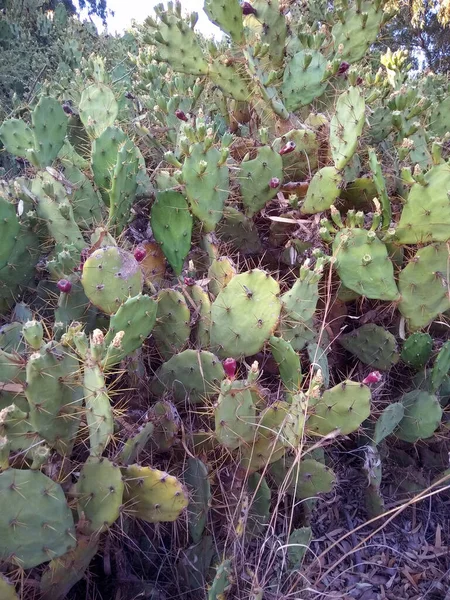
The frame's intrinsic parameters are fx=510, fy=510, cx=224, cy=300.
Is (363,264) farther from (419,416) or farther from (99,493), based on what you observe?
(99,493)

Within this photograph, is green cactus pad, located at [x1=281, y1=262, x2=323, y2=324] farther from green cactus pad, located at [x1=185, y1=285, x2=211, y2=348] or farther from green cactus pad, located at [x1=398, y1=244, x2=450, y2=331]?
green cactus pad, located at [x1=398, y1=244, x2=450, y2=331]

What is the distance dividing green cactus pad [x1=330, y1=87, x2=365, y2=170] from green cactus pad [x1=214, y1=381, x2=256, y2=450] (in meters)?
1.21

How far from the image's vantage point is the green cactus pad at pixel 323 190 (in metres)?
2.26

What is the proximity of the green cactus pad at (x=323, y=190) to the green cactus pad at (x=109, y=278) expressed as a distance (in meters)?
0.96

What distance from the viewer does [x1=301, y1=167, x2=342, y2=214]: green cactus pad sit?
226 centimetres

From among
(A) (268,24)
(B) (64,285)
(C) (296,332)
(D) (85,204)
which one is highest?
(A) (268,24)

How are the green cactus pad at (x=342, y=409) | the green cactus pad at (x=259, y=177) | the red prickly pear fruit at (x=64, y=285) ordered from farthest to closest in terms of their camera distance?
1. the green cactus pad at (x=259, y=177)
2. the red prickly pear fruit at (x=64, y=285)
3. the green cactus pad at (x=342, y=409)

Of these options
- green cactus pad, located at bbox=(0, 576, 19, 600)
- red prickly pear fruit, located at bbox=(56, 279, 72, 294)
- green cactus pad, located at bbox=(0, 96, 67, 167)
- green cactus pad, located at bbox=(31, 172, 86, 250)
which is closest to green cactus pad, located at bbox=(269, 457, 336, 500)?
green cactus pad, located at bbox=(0, 576, 19, 600)

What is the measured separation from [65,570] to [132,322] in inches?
27.9

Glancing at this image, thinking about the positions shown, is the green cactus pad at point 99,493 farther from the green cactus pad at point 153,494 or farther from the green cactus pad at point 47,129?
the green cactus pad at point 47,129

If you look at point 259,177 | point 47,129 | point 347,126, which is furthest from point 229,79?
point 47,129

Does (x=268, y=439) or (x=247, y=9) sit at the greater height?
(x=247, y=9)

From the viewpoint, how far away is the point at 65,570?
134 centimetres

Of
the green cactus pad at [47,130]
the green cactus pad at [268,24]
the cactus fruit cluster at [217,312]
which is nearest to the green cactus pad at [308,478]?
the cactus fruit cluster at [217,312]
